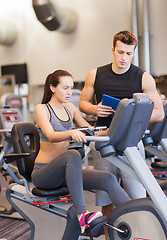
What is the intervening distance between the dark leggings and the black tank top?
13.0 inches

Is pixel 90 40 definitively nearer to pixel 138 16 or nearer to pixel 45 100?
pixel 138 16

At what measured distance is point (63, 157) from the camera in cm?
199

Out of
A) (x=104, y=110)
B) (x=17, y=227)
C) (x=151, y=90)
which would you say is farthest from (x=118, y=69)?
(x=17, y=227)

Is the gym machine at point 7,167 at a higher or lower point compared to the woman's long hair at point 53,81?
lower

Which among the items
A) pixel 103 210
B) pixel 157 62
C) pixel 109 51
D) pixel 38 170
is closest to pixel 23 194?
pixel 38 170

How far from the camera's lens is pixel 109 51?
6344mm

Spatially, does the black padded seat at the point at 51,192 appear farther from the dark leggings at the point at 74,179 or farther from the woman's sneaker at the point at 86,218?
the woman's sneaker at the point at 86,218

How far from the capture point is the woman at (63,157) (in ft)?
6.20

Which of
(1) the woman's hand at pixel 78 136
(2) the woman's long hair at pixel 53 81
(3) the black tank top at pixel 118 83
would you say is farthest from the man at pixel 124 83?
(1) the woman's hand at pixel 78 136

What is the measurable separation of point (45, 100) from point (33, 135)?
1.13 ft

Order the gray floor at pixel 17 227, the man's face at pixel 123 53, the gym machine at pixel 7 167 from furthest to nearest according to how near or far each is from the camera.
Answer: the gym machine at pixel 7 167, the gray floor at pixel 17 227, the man's face at pixel 123 53

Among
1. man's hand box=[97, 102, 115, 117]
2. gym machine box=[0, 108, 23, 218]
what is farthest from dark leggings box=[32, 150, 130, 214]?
gym machine box=[0, 108, 23, 218]

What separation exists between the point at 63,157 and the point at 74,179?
0.51 feet

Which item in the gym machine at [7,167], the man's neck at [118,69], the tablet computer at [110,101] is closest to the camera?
the tablet computer at [110,101]
